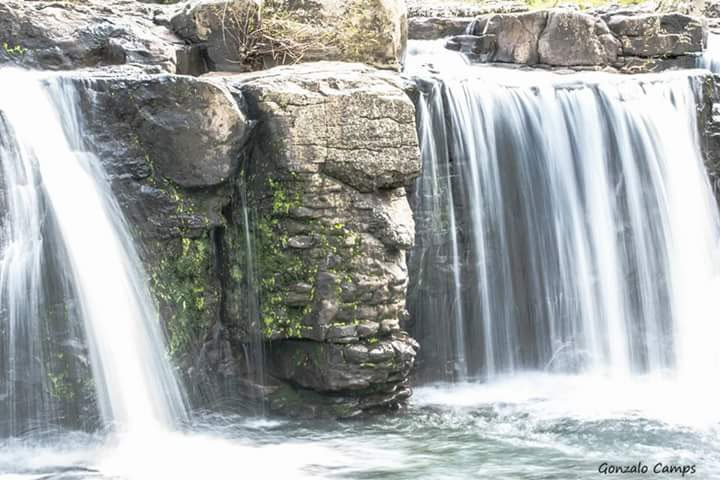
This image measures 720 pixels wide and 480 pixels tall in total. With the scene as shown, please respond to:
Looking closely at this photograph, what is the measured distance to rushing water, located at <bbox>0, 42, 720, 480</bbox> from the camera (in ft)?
19.0

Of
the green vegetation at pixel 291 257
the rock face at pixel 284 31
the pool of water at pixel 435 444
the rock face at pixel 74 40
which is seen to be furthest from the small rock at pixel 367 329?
the rock face at pixel 284 31

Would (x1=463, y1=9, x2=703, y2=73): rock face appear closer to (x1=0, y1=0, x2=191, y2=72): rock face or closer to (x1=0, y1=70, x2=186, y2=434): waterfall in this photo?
(x1=0, y1=0, x2=191, y2=72): rock face

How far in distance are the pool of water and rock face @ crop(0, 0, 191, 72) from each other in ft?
9.99

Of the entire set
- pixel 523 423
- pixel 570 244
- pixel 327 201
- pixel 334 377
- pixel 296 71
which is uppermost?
pixel 296 71

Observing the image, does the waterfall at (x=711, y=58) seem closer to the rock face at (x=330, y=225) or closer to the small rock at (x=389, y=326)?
the rock face at (x=330, y=225)

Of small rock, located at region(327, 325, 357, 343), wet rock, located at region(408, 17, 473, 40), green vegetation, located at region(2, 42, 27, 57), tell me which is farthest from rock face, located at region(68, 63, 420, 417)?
wet rock, located at region(408, 17, 473, 40)

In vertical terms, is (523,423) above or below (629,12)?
below

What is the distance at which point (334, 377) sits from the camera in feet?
21.6

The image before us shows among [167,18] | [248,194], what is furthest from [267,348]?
[167,18]

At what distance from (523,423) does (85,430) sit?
3.04 m

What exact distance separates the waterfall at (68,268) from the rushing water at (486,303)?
13 mm

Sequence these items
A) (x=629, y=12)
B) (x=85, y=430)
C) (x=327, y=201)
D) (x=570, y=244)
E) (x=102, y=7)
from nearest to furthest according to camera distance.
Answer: (x=85, y=430), (x=327, y=201), (x=570, y=244), (x=102, y=7), (x=629, y=12)

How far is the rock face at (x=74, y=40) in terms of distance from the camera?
7.61 meters

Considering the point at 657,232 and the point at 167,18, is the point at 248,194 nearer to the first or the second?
the point at 167,18
